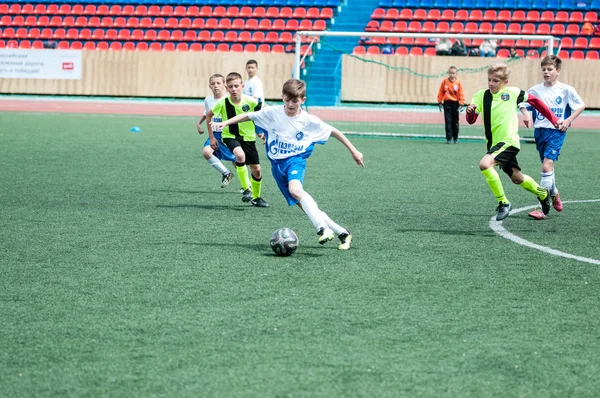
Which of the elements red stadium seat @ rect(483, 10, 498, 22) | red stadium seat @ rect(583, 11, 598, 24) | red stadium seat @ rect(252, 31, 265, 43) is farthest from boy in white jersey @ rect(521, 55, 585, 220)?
red stadium seat @ rect(252, 31, 265, 43)

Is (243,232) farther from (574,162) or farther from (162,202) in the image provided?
(574,162)

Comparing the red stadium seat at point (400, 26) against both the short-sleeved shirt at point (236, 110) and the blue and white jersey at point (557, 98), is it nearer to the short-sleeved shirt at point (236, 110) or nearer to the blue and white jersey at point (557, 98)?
the short-sleeved shirt at point (236, 110)

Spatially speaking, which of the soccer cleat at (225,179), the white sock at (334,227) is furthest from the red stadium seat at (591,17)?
the white sock at (334,227)

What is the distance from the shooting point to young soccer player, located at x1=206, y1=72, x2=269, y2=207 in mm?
11430

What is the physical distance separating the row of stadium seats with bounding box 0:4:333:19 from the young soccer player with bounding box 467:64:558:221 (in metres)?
25.3

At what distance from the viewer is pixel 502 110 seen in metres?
9.98

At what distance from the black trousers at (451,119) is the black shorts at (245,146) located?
1155cm

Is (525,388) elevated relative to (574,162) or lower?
elevated

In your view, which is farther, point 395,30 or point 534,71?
point 395,30

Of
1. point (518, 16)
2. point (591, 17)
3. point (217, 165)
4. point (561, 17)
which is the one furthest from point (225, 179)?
point (591, 17)

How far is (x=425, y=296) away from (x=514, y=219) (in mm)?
4279

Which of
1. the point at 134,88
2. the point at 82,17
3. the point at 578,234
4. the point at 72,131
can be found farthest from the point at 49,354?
the point at 82,17

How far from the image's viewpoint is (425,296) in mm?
6301

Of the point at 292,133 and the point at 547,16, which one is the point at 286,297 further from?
the point at 547,16
